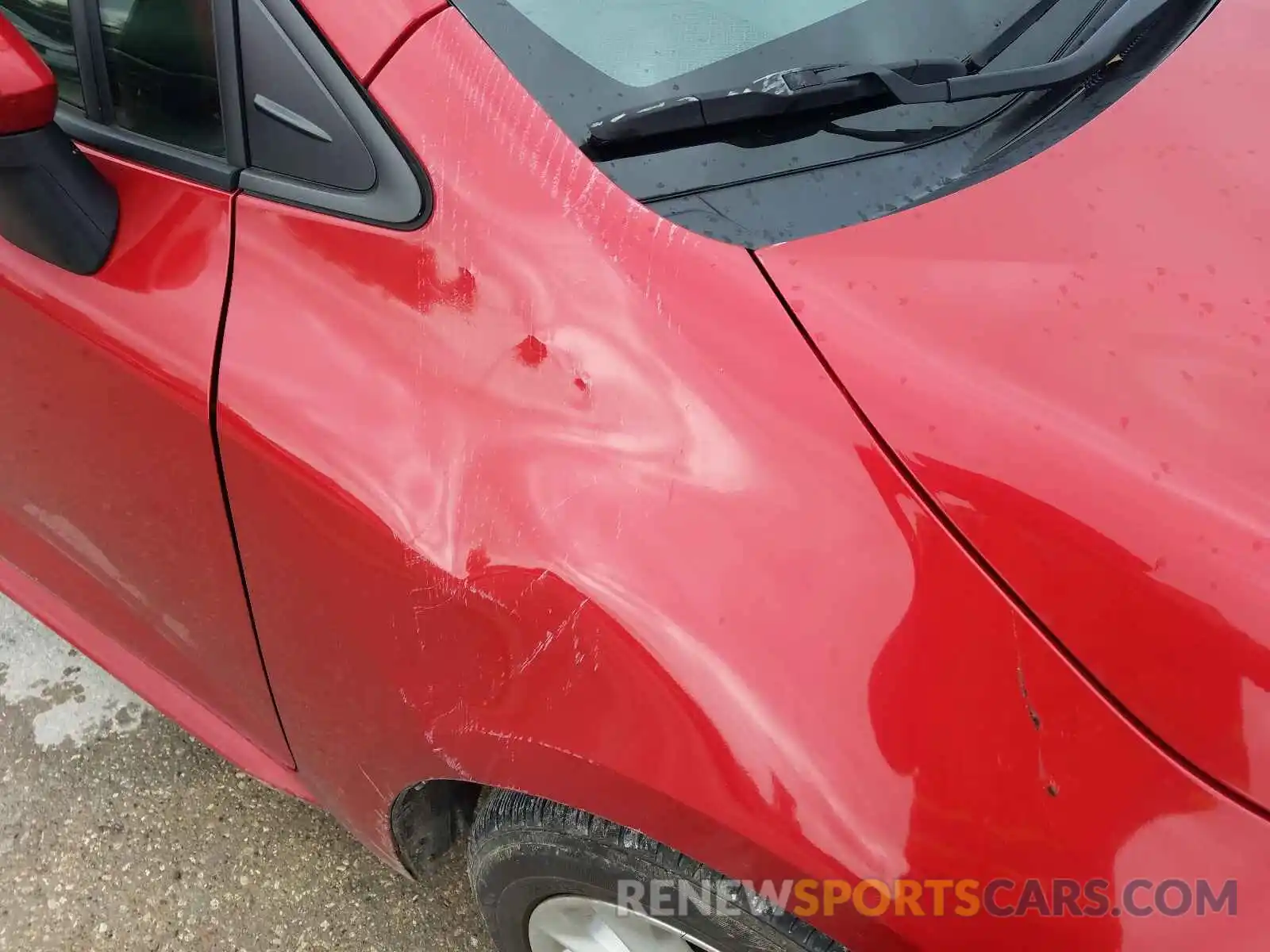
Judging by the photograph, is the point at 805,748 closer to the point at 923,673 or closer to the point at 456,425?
the point at 923,673

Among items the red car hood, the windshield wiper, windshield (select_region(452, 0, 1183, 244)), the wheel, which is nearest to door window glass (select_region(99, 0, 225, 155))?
windshield (select_region(452, 0, 1183, 244))

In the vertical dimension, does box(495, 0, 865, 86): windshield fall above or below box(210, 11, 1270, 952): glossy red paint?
above

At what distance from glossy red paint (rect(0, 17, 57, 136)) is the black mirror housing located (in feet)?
0.09

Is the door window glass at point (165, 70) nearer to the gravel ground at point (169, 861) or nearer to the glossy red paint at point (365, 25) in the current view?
the glossy red paint at point (365, 25)

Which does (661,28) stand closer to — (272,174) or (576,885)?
(272,174)

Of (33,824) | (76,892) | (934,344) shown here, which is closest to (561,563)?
(934,344)

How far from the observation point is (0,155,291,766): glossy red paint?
122 centimetres

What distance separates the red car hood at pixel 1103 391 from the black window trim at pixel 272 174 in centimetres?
43

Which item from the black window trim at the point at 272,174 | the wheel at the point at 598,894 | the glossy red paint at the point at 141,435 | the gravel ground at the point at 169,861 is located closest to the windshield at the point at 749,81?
the black window trim at the point at 272,174

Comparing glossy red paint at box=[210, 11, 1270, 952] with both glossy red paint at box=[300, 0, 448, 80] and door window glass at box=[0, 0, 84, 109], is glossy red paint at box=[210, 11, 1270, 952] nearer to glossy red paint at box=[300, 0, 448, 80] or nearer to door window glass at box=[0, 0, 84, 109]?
glossy red paint at box=[300, 0, 448, 80]

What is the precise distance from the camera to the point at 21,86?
3.54ft

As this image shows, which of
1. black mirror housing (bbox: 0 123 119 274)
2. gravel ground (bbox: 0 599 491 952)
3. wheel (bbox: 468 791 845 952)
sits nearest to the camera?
wheel (bbox: 468 791 845 952)

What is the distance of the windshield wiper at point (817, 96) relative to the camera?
44.3 inches

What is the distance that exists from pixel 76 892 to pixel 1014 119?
6.70ft
